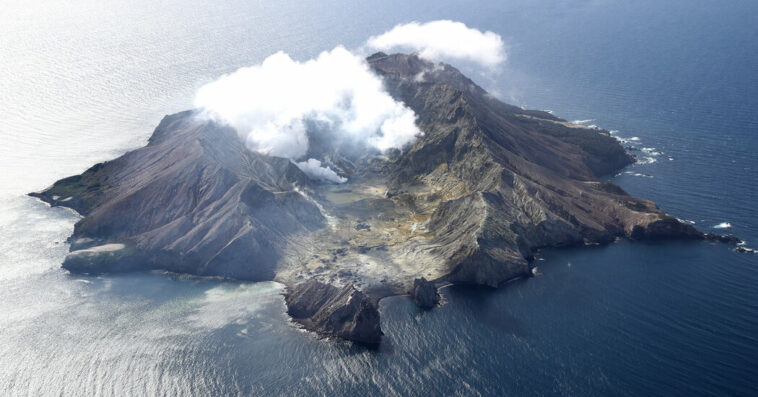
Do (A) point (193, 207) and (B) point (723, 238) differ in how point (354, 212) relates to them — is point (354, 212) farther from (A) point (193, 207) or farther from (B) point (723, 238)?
(B) point (723, 238)

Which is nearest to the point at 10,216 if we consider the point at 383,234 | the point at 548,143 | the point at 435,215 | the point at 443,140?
the point at 383,234

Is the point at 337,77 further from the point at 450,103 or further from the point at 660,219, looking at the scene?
the point at 660,219

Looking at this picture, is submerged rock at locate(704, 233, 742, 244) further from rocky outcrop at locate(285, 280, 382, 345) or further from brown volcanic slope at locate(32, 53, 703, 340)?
rocky outcrop at locate(285, 280, 382, 345)


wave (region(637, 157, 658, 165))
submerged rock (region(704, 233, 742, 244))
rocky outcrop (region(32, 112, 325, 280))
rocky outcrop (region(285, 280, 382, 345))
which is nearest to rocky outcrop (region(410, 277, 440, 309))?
rocky outcrop (region(285, 280, 382, 345))

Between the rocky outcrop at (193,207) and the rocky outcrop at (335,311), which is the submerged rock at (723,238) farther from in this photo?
the rocky outcrop at (193,207)

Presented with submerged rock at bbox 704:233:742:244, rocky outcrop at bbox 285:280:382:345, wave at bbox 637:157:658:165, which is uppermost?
wave at bbox 637:157:658:165
